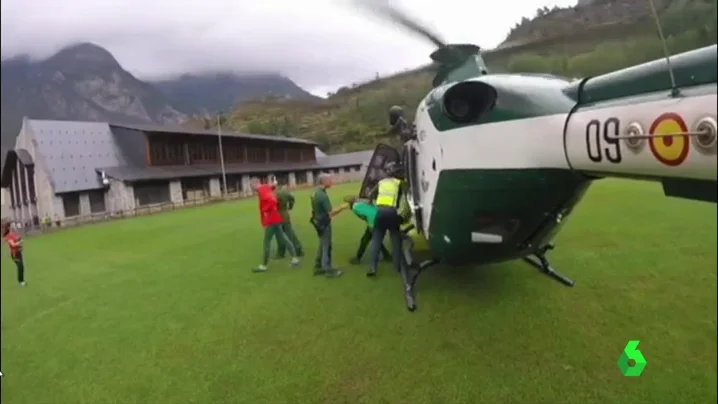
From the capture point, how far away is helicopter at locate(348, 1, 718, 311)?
1.30 meters

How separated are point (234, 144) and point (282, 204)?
3347 mm

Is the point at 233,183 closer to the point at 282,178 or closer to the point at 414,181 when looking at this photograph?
the point at 282,178

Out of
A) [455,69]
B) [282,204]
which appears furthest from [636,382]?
[282,204]

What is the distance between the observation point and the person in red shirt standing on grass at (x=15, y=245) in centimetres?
275

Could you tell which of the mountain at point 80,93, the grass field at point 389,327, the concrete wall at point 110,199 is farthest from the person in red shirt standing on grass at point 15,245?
the mountain at point 80,93

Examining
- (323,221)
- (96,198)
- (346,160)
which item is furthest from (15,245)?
(323,221)

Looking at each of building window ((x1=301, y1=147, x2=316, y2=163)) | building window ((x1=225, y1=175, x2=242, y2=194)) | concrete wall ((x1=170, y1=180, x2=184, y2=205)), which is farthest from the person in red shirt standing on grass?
building window ((x1=301, y1=147, x2=316, y2=163))

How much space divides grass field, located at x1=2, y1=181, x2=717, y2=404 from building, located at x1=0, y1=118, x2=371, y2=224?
0.31 metres

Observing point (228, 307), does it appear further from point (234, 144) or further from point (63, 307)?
point (234, 144)

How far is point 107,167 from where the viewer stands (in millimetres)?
3277

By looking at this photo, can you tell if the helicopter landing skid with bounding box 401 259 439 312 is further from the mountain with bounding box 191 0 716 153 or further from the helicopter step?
the mountain with bounding box 191 0 716 153

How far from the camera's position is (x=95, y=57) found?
8.01 ft

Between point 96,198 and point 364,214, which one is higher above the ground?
point 96,198

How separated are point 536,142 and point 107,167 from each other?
2904 mm
